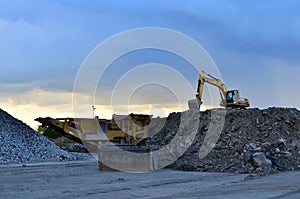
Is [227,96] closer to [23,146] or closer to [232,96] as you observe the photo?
[232,96]

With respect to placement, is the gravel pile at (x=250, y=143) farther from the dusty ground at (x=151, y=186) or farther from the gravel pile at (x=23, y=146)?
the gravel pile at (x=23, y=146)

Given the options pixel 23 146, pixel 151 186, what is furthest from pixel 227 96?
pixel 151 186

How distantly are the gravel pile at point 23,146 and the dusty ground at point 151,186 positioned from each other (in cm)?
1160

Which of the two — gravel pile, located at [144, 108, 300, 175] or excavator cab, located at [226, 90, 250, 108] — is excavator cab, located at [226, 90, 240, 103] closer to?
excavator cab, located at [226, 90, 250, 108]

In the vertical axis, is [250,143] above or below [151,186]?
above

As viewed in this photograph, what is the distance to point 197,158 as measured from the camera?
74.2 ft

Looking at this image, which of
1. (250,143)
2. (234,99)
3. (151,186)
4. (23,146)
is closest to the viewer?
(151,186)

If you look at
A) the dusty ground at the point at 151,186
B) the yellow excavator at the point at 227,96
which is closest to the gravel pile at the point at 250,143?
the dusty ground at the point at 151,186

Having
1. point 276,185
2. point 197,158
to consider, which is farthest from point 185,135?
point 276,185

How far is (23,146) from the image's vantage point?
32.0 meters

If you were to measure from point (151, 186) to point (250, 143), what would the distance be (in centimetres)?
1069

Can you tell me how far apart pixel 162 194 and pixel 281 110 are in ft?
60.0

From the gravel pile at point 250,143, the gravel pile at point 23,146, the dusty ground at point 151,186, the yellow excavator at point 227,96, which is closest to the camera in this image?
the dusty ground at point 151,186

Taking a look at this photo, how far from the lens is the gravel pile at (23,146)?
29.7 meters
